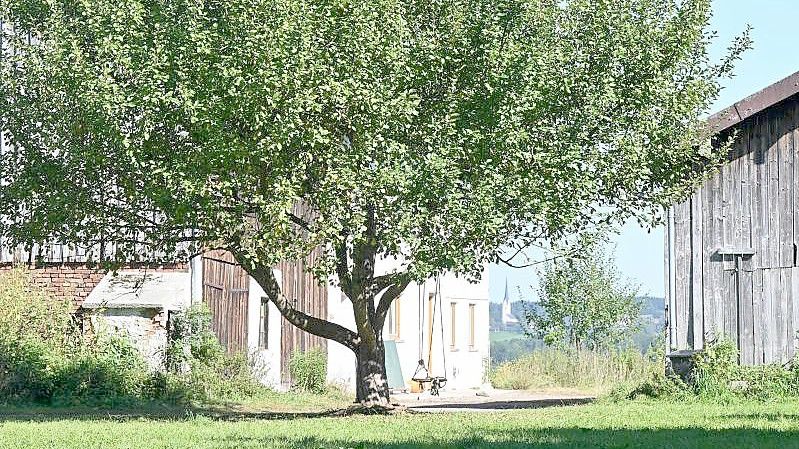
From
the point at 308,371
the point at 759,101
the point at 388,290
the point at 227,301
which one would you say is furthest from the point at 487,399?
the point at 759,101

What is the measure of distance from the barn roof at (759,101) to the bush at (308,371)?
37.1 ft

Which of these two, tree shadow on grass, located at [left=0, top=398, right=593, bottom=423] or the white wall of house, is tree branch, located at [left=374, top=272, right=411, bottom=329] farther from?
the white wall of house

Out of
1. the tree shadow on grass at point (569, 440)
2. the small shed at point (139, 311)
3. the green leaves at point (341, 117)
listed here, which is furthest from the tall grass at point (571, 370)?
the tree shadow on grass at point (569, 440)

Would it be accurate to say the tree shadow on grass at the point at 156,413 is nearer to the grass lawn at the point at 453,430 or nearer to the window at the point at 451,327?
the grass lawn at the point at 453,430

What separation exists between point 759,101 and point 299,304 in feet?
41.4

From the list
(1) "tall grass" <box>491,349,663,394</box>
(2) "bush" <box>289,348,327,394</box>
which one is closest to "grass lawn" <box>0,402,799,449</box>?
(2) "bush" <box>289,348,327,394</box>

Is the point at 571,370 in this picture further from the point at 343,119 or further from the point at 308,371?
the point at 343,119

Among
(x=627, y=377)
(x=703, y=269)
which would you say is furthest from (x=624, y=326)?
(x=703, y=269)

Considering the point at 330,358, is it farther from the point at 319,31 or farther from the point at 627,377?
the point at 319,31

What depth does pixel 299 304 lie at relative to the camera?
99.5 ft

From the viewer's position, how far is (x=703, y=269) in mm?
22734

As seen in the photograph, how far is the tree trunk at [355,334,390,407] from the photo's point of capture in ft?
67.3

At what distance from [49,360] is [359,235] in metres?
8.43

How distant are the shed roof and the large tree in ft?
17.0
